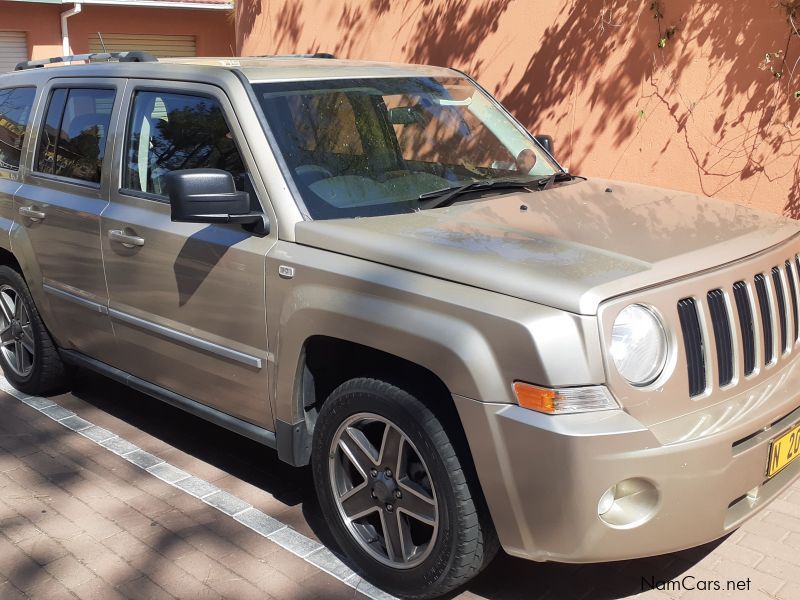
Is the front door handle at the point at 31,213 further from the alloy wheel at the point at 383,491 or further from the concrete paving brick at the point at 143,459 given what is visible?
the alloy wheel at the point at 383,491

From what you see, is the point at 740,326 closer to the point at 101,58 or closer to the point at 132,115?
the point at 132,115

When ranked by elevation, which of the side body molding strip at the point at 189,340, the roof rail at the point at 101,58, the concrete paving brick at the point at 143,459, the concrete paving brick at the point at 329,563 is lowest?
the concrete paving brick at the point at 143,459

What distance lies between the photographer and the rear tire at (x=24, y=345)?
5.62 meters

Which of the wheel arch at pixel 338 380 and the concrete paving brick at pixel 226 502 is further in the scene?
the concrete paving brick at pixel 226 502

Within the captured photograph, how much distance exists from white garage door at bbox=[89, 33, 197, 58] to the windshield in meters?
16.0

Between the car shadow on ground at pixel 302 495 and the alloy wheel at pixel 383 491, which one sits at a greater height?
the alloy wheel at pixel 383 491

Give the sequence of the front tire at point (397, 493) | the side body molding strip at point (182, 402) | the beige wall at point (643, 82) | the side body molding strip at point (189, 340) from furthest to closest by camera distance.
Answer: the beige wall at point (643, 82) → the side body molding strip at point (182, 402) → the side body molding strip at point (189, 340) → the front tire at point (397, 493)

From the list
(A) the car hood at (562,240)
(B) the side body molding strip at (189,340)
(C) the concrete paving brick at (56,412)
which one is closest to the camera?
(A) the car hood at (562,240)

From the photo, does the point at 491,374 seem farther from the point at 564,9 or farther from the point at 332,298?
the point at 564,9

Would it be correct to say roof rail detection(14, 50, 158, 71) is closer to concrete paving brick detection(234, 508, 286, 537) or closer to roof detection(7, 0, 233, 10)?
concrete paving brick detection(234, 508, 286, 537)

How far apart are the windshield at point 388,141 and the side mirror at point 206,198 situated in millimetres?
263

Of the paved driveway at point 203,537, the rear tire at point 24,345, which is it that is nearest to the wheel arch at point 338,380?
the paved driveway at point 203,537

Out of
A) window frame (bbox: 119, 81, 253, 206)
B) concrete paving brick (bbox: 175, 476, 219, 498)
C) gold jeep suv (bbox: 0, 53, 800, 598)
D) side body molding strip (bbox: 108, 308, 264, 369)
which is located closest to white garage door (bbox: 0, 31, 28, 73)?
gold jeep suv (bbox: 0, 53, 800, 598)

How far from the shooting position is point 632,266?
10.4ft
